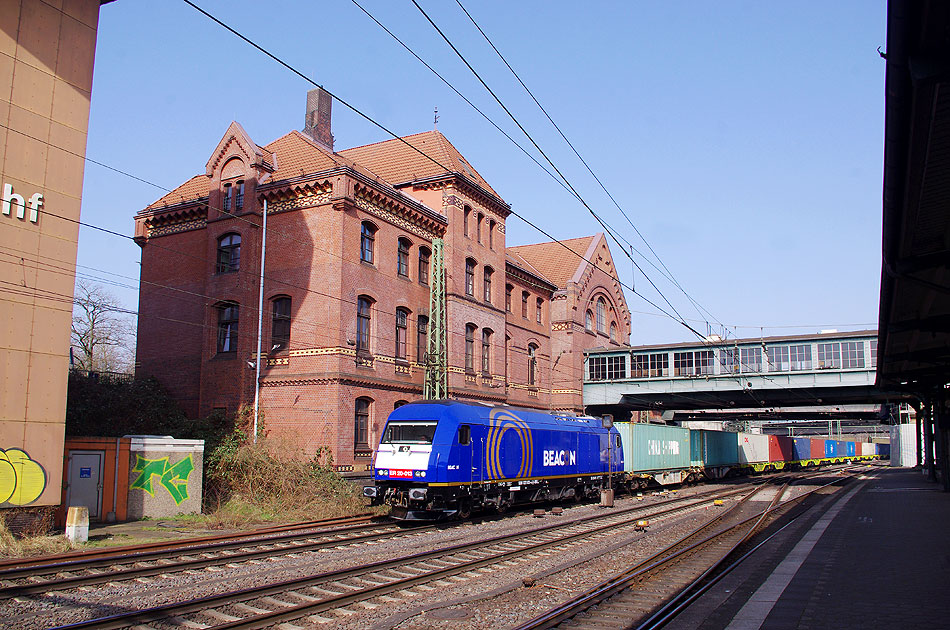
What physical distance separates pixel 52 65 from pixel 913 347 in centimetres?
2728

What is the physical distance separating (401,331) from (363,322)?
98.4 inches

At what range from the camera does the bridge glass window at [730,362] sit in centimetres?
4447

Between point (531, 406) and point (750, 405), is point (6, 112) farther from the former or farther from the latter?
point (750, 405)

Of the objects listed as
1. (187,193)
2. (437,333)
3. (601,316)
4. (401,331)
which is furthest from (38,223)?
(601,316)

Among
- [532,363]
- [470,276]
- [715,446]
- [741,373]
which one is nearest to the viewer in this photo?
[470,276]

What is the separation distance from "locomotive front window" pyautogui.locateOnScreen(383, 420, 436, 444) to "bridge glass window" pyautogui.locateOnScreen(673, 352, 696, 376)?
28998 millimetres

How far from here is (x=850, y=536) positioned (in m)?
16.5

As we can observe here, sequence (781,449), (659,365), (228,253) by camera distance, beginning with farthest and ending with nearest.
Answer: (781,449), (659,365), (228,253)

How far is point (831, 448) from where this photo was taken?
73.4m

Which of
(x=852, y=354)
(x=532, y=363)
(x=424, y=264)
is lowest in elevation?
(x=532, y=363)

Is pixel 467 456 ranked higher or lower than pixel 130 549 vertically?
higher

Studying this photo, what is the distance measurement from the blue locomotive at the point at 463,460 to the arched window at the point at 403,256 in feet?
33.9

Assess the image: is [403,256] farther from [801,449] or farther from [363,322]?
[801,449]

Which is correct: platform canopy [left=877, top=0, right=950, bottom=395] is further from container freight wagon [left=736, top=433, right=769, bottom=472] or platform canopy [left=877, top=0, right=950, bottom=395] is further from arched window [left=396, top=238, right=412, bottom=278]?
container freight wagon [left=736, top=433, right=769, bottom=472]
